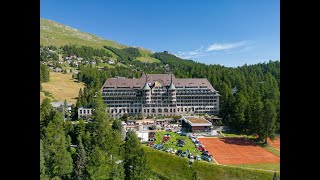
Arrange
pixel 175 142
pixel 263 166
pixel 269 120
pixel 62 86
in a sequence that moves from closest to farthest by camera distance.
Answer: pixel 263 166, pixel 175 142, pixel 269 120, pixel 62 86

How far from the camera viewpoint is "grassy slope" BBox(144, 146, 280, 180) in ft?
87.4

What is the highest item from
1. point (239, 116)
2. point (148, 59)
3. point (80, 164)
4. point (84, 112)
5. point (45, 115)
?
point (148, 59)

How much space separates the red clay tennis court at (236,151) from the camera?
3105 centimetres

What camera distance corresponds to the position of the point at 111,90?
196ft

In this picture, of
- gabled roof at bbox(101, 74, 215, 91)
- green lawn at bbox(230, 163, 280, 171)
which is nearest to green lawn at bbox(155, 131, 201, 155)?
green lawn at bbox(230, 163, 280, 171)

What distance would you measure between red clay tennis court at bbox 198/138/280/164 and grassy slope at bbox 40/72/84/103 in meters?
41.7

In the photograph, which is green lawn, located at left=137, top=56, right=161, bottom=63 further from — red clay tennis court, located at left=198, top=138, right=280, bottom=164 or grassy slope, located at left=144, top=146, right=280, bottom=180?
grassy slope, located at left=144, top=146, right=280, bottom=180

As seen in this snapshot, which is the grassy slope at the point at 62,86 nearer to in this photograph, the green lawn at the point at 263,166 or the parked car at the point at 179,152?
the parked car at the point at 179,152

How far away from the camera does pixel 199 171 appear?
2794 centimetres

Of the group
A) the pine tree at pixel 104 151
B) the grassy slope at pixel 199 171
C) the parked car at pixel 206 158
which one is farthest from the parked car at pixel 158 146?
the pine tree at pixel 104 151

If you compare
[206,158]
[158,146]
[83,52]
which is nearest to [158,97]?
[158,146]

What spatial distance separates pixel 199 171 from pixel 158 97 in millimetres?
32302

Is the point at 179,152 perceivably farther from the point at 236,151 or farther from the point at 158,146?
the point at 236,151
